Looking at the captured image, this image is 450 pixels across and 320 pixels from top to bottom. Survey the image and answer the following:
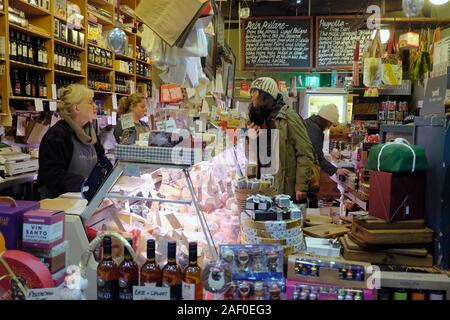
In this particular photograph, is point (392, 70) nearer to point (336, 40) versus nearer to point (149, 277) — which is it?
point (336, 40)

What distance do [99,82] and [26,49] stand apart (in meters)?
1.85

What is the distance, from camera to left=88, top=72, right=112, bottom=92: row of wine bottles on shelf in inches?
255

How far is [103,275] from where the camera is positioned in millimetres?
1638

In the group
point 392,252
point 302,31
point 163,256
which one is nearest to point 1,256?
point 163,256

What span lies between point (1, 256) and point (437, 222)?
2.01 meters

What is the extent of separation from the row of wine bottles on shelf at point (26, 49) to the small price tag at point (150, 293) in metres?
3.98

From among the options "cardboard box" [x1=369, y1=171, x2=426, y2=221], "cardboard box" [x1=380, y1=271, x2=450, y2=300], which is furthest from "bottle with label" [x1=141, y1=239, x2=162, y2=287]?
"cardboard box" [x1=369, y1=171, x2=426, y2=221]

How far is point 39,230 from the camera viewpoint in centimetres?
176

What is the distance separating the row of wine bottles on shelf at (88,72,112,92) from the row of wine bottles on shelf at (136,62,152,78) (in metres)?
1.11

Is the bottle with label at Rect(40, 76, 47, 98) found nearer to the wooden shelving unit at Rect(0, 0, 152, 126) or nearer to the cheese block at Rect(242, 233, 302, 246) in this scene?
the wooden shelving unit at Rect(0, 0, 152, 126)

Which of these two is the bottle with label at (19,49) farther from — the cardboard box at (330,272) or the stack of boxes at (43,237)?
the cardboard box at (330,272)

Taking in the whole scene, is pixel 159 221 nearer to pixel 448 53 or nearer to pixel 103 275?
pixel 103 275

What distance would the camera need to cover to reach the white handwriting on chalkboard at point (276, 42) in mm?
8133

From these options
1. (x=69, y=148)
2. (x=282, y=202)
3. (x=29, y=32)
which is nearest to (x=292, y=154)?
(x=282, y=202)
